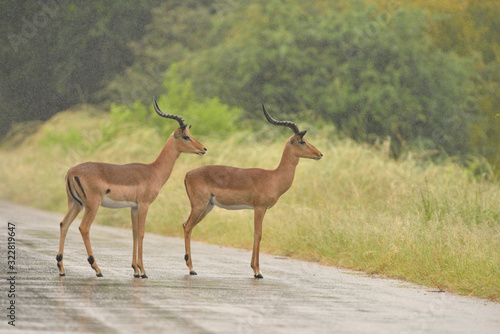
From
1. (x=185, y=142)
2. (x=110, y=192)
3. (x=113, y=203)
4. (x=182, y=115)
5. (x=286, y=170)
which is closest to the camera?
(x=110, y=192)

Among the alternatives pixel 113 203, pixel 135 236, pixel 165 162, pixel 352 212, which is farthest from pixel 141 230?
pixel 352 212

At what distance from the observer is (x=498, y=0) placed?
49562 mm

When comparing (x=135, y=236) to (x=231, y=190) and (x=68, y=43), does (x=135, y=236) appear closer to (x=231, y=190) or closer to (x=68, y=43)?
(x=231, y=190)

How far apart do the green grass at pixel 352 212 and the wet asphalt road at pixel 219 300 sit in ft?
2.46

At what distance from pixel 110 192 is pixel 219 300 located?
2827 millimetres

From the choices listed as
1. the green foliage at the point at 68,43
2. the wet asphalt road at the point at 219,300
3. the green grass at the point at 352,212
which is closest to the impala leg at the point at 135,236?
the wet asphalt road at the point at 219,300

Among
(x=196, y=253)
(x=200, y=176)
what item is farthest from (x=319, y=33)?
(x=200, y=176)

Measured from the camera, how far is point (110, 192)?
43.5ft

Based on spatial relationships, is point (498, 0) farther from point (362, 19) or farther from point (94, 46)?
point (94, 46)

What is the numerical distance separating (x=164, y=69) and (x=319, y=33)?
18.2 m

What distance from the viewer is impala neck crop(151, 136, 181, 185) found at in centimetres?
1408

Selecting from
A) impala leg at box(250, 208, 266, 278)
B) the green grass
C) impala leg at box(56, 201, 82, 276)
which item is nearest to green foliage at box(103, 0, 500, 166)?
the green grass

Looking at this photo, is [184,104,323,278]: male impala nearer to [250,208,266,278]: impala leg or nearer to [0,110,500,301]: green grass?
[250,208,266,278]: impala leg

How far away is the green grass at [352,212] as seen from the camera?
14758mm
